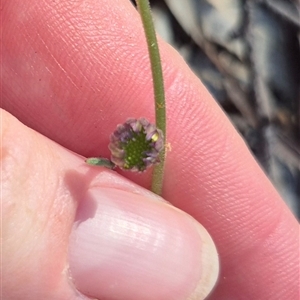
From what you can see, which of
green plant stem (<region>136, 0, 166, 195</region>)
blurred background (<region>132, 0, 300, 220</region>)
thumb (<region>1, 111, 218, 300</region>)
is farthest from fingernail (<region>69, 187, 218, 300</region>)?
blurred background (<region>132, 0, 300, 220</region>)

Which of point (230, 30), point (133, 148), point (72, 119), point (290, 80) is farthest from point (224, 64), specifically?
point (133, 148)

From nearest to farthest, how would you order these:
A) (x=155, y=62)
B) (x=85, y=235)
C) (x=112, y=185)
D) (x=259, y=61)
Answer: (x=155, y=62) → (x=85, y=235) → (x=112, y=185) → (x=259, y=61)

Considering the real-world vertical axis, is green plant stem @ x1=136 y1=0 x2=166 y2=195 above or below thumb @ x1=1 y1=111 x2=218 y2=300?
above

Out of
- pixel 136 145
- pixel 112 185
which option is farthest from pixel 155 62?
pixel 112 185

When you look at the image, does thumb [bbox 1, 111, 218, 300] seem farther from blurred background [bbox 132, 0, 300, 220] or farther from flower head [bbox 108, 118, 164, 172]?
blurred background [bbox 132, 0, 300, 220]

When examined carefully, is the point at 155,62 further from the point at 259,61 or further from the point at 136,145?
the point at 259,61

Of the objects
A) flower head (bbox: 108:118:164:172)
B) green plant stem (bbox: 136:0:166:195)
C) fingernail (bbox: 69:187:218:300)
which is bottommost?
fingernail (bbox: 69:187:218:300)

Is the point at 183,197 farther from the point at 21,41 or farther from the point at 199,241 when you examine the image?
the point at 21,41

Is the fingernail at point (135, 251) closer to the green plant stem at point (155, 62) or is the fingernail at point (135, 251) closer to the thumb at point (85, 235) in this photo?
the thumb at point (85, 235)
